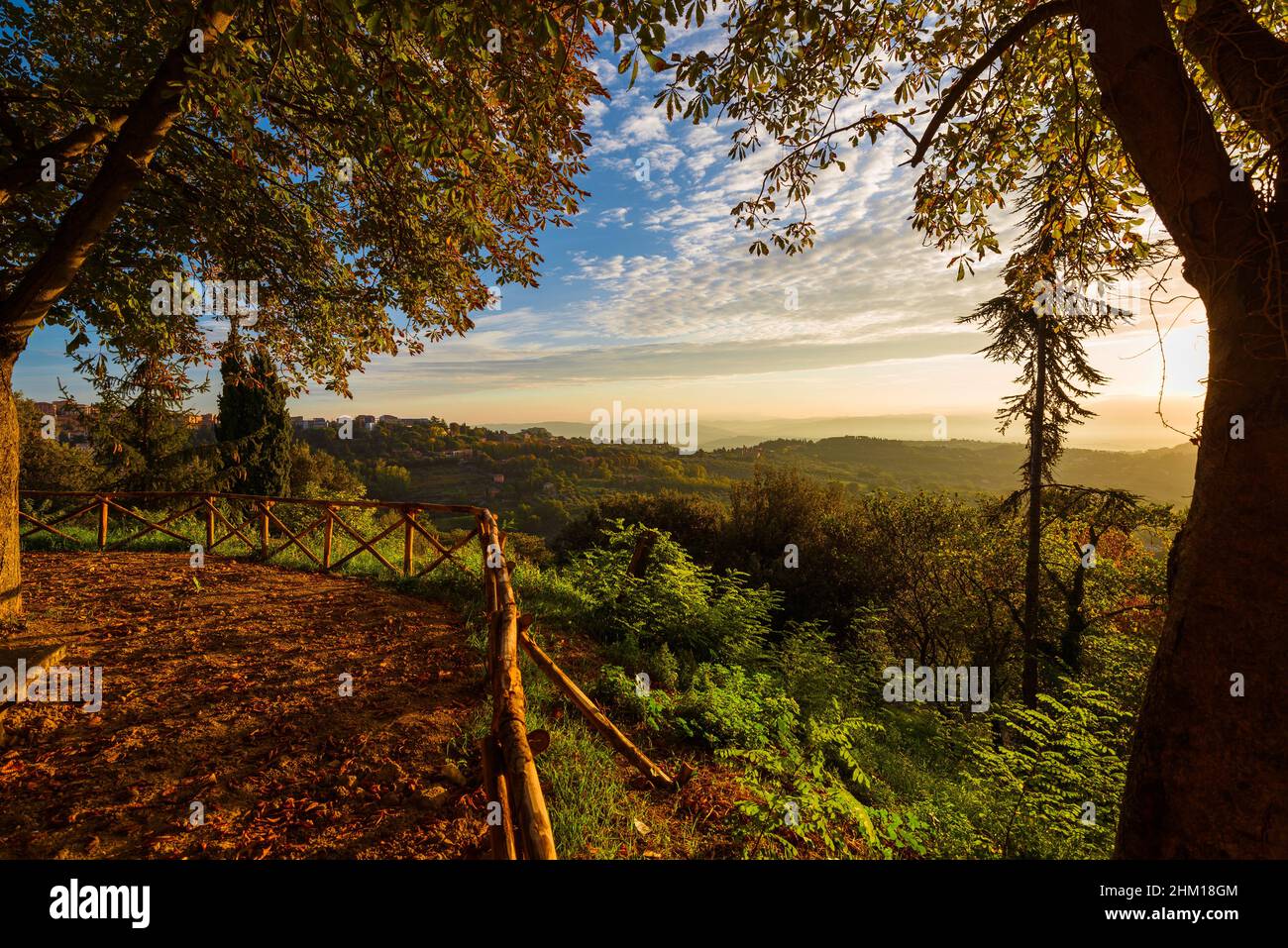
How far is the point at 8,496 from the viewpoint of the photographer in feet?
19.0

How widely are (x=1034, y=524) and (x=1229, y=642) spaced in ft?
43.3

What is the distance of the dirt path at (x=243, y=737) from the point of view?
2957 mm

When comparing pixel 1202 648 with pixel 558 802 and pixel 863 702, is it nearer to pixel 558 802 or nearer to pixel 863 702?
pixel 558 802

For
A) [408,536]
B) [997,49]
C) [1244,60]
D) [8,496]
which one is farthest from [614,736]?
[8,496]

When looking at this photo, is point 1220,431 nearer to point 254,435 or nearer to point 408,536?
point 408,536

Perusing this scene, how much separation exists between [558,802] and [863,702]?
8.09 m

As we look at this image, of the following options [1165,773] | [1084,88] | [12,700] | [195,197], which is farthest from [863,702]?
[195,197]

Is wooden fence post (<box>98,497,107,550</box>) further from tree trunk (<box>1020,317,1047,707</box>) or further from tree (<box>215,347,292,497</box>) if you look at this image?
tree trunk (<box>1020,317,1047,707</box>)

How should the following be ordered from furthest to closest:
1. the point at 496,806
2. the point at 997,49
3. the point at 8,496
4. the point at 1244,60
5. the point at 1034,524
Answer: the point at 1034,524, the point at 8,496, the point at 997,49, the point at 1244,60, the point at 496,806

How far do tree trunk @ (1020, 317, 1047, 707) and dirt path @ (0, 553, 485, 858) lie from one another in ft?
47.3

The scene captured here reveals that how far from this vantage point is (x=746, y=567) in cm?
2088

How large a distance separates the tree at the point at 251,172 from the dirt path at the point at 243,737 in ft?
6.82

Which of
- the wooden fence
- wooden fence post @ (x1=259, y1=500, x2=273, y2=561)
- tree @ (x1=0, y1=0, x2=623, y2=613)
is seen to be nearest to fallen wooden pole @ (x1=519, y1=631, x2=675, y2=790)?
the wooden fence

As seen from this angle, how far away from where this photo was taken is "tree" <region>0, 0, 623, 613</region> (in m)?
4.25
